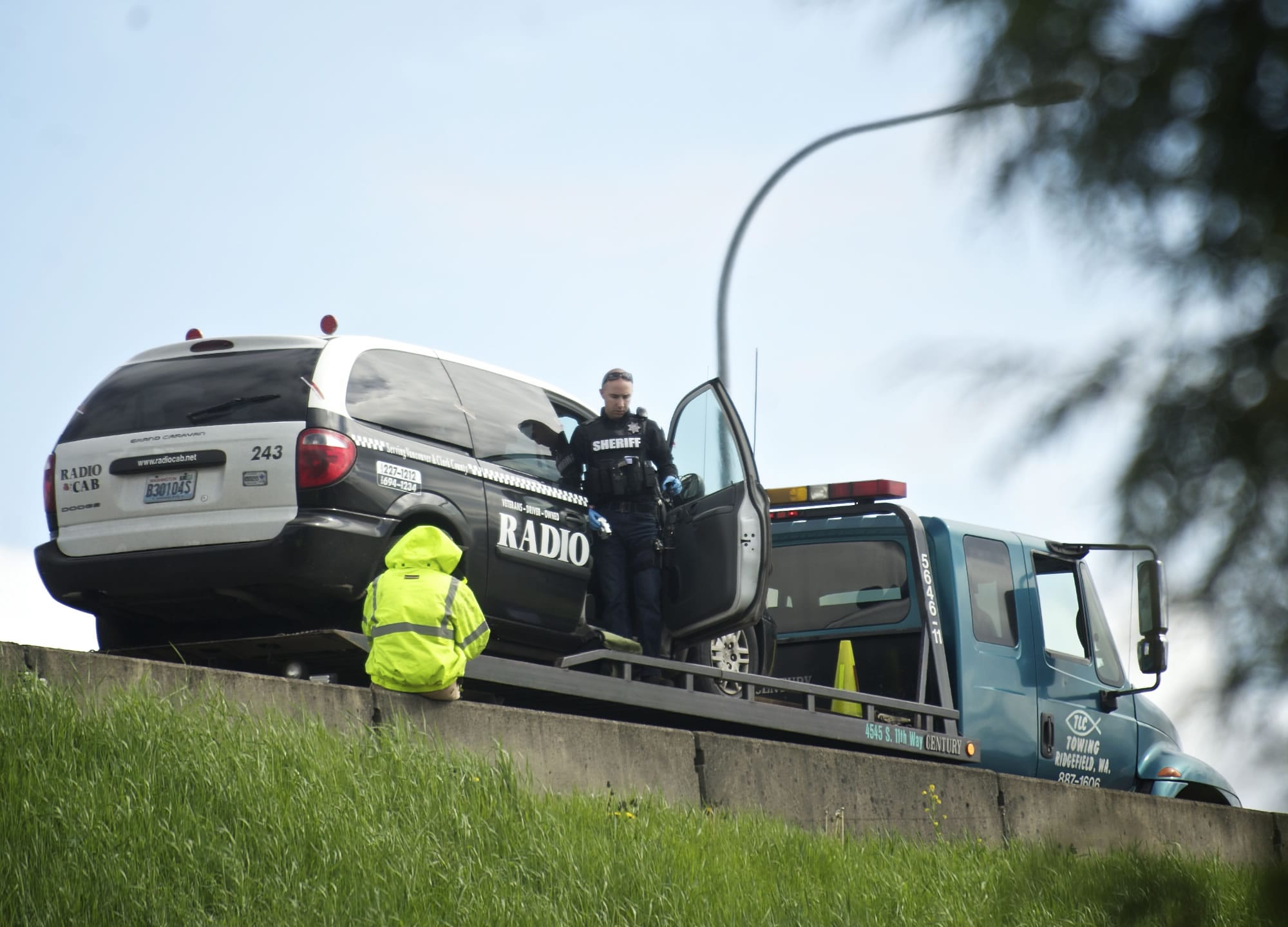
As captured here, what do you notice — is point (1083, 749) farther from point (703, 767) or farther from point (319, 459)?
point (319, 459)

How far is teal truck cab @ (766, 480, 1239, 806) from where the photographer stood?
32.9 ft

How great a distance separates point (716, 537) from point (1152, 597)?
6.31 meters

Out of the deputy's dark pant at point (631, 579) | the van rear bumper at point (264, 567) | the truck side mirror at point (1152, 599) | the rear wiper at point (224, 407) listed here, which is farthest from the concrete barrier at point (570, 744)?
the truck side mirror at point (1152, 599)

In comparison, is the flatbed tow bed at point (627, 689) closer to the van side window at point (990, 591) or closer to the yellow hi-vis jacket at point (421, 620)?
the yellow hi-vis jacket at point (421, 620)

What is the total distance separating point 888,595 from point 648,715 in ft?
8.25

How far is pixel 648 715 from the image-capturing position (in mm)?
8328

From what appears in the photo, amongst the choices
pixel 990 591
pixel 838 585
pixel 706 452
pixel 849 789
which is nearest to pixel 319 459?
pixel 706 452

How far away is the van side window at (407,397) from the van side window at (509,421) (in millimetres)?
99

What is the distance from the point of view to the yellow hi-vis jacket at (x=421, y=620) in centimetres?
662

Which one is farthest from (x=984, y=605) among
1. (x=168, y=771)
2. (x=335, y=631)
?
(x=168, y=771)

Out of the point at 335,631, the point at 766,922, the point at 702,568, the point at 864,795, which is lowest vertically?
the point at 766,922

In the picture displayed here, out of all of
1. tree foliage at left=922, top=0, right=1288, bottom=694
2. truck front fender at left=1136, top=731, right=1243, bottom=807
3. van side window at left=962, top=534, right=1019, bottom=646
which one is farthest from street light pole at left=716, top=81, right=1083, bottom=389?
truck front fender at left=1136, top=731, right=1243, bottom=807

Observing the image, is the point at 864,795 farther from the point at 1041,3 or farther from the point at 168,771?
the point at 1041,3

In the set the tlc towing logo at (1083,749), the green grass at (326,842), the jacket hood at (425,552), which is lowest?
the green grass at (326,842)
